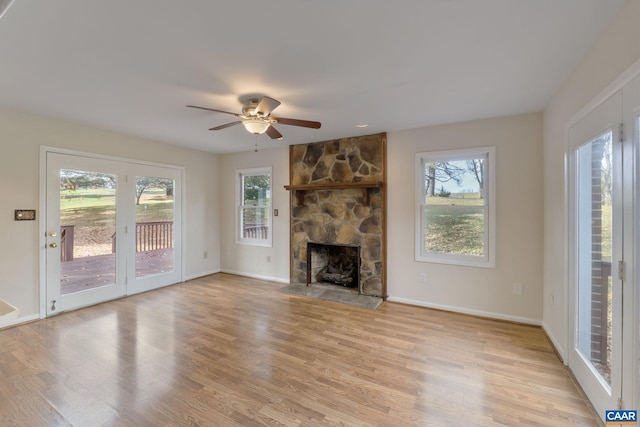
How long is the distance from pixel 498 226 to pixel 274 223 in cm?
350

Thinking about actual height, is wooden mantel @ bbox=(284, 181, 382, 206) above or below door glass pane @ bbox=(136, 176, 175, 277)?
above

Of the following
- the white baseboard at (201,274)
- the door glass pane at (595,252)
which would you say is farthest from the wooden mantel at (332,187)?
the white baseboard at (201,274)

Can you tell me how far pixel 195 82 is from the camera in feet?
7.84

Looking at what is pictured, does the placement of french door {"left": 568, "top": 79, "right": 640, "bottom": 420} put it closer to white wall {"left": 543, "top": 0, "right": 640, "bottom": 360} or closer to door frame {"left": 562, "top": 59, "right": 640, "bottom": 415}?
door frame {"left": 562, "top": 59, "right": 640, "bottom": 415}

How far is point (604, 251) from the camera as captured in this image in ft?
6.03

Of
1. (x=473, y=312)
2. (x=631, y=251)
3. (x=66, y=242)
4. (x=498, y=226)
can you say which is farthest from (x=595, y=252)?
(x=66, y=242)

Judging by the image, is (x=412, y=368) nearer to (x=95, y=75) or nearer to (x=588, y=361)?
(x=588, y=361)

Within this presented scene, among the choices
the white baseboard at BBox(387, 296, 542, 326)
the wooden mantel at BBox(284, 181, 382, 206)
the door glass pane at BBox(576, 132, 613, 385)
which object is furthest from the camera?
the wooden mantel at BBox(284, 181, 382, 206)

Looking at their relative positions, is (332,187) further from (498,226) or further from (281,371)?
(281,371)

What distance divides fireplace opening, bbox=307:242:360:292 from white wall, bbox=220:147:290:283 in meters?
0.50

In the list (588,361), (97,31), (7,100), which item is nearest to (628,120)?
(588,361)

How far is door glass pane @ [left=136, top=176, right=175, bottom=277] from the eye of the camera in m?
4.39

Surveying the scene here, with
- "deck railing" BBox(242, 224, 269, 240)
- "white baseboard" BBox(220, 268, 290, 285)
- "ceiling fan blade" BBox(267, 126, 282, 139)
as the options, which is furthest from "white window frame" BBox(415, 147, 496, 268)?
"deck railing" BBox(242, 224, 269, 240)

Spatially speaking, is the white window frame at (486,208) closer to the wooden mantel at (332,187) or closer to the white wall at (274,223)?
the wooden mantel at (332,187)
